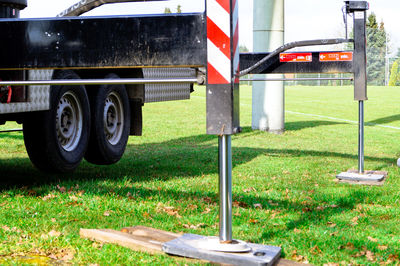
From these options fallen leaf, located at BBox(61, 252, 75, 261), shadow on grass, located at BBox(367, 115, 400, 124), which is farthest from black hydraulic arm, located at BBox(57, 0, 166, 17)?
shadow on grass, located at BBox(367, 115, 400, 124)

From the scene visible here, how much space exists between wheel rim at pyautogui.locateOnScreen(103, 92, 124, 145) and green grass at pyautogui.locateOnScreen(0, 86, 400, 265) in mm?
453

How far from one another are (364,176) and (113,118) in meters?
3.11

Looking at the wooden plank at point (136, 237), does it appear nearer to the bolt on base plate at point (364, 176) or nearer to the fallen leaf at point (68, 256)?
the fallen leaf at point (68, 256)

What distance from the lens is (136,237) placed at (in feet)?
12.9

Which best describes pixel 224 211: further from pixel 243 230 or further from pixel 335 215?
pixel 335 215

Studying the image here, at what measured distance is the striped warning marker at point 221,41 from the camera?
346cm

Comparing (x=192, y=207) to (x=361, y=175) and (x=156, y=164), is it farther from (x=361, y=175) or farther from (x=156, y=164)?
(x=156, y=164)

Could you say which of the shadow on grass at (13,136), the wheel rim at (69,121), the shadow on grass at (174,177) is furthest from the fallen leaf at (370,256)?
the shadow on grass at (13,136)

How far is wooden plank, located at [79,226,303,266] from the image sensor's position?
12.4ft

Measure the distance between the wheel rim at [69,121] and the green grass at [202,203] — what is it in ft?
1.43

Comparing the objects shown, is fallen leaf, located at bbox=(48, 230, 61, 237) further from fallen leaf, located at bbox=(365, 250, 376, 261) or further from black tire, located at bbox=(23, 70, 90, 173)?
fallen leaf, located at bbox=(365, 250, 376, 261)

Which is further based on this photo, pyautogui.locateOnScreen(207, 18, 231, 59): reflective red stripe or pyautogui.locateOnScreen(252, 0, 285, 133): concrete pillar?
pyautogui.locateOnScreen(252, 0, 285, 133): concrete pillar

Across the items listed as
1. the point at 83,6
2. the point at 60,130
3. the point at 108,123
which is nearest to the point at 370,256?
the point at 60,130

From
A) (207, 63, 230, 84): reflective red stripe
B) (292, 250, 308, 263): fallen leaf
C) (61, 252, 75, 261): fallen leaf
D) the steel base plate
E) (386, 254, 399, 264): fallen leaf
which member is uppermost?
(207, 63, 230, 84): reflective red stripe
